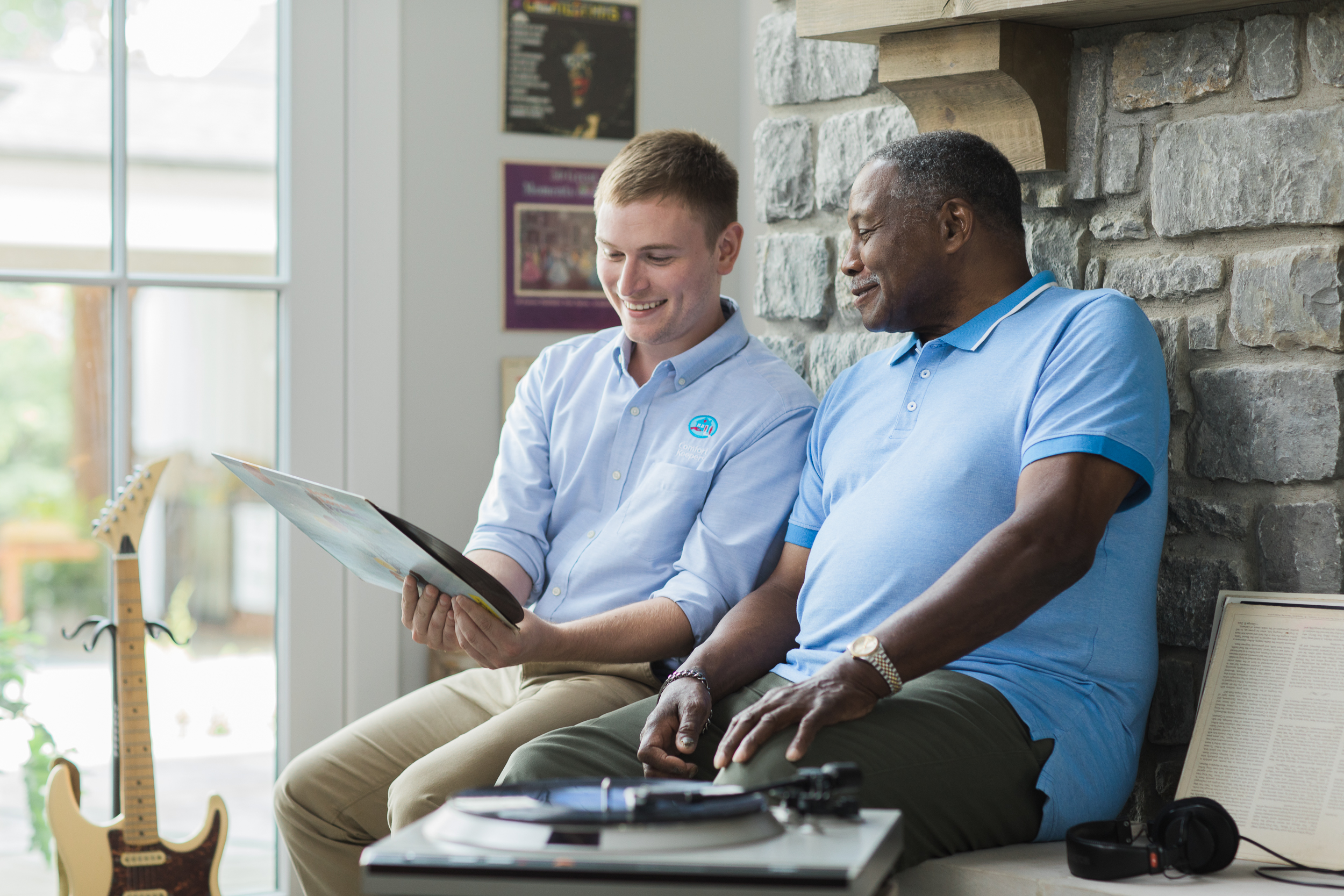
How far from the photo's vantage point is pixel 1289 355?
159cm

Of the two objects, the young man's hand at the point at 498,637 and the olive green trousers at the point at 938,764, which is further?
the young man's hand at the point at 498,637

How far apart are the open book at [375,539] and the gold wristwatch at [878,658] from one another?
0.42 m

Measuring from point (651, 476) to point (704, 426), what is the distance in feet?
0.36

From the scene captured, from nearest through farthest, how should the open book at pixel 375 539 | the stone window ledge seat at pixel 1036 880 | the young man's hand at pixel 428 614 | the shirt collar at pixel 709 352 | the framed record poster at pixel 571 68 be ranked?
1. the stone window ledge seat at pixel 1036 880
2. the open book at pixel 375 539
3. the young man's hand at pixel 428 614
4. the shirt collar at pixel 709 352
5. the framed record poster at pixel 571 68

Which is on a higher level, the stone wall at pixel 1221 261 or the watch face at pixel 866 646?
the stone wall at pixel 1221 261

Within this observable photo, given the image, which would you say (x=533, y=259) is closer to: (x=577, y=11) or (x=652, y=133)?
(x=577, y=11)

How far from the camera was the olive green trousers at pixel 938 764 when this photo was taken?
134 cm

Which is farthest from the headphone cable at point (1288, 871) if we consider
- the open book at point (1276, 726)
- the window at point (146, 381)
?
the window at point (146, 381)

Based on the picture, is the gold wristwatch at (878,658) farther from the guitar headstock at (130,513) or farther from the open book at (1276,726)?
the guitar headstock at (130,513)

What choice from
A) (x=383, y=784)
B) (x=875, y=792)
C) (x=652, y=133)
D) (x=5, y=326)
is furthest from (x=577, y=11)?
(x=875, y=792)

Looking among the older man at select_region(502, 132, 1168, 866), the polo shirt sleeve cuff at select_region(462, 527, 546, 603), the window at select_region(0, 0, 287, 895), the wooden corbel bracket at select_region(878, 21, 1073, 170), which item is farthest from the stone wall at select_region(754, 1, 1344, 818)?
the window at select_region(0, 0, 287, 895)

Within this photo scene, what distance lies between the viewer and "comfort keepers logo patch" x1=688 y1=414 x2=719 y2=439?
1911mm

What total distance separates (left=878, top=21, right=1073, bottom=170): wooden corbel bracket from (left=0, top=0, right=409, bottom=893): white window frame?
4.24 ft

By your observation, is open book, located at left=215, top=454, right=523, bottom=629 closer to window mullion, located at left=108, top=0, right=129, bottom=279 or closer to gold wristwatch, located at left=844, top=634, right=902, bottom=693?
gold wristwatch, located at left=844, top=634, right=902, bottom=693
